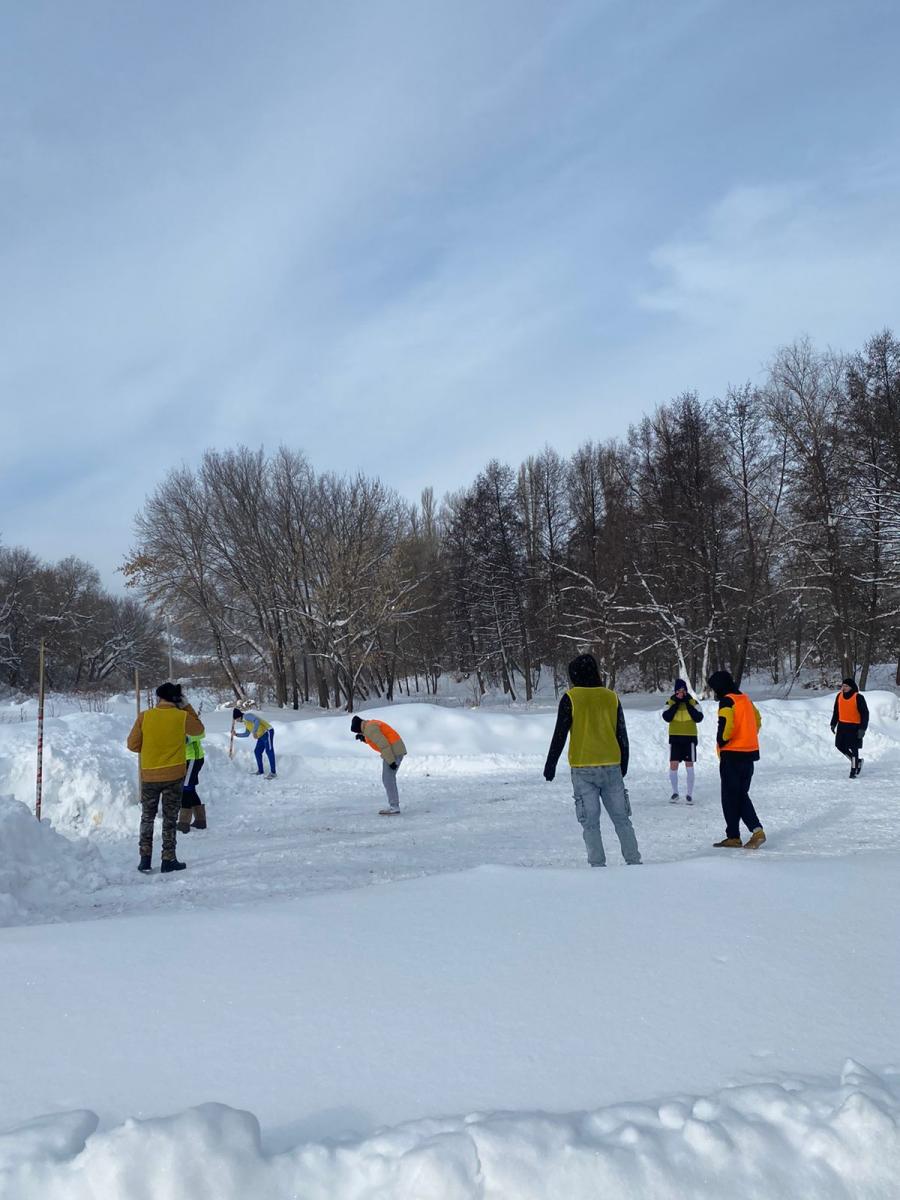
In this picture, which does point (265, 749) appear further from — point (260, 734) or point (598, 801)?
point (598, 801)

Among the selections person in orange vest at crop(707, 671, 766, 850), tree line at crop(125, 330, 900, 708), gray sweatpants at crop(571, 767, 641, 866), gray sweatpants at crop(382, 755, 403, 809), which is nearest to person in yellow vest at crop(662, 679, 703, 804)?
person in orange vest at crop(707, 671, 766, 850)

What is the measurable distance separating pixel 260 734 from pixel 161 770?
6.90 metres

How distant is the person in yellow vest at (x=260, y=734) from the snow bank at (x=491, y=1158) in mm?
13392

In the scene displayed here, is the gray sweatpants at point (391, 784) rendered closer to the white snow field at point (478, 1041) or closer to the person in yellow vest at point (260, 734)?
the person in yellow vest at point (260, 734)

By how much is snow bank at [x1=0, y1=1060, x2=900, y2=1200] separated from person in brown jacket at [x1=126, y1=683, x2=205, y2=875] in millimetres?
6612

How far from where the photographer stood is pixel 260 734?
51.3ft

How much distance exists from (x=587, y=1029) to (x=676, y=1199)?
87cm

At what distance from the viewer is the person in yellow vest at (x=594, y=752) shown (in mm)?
7164

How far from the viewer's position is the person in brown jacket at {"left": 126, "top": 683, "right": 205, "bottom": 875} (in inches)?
342

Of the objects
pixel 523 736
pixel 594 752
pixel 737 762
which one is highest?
pixel 594 752

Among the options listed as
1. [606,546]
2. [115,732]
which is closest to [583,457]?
[606,546]

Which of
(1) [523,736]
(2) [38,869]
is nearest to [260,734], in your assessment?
(1) [523,736]

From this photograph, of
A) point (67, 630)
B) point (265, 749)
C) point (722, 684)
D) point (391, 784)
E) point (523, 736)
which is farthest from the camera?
point (67, 630)

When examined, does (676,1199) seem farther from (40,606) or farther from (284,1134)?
(40,606)
